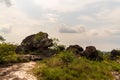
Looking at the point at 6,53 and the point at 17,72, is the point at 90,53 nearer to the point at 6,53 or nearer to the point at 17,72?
the point at 6,53

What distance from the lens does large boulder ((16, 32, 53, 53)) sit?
34344 millimetres

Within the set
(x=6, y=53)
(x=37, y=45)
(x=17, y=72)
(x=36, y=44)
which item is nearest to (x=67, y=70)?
(x=17, y=72)

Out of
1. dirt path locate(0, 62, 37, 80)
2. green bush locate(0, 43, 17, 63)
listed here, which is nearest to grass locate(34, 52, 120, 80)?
dirt path locate(0, 62, 37, 80)

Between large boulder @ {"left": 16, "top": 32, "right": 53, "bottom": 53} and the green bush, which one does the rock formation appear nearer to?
large boulder @ {"left": 16, "top": 32, "right": 53, "bottom": 53}

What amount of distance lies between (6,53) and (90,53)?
11709 millimetres

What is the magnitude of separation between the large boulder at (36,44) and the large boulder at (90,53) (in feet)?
15.8

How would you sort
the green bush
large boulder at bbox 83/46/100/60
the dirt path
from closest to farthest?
1. the dirt path
2. the green bush
3. large boulder at bbox 83/46/100/60

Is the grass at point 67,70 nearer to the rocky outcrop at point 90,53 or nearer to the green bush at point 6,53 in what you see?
the green bush at point 6,53

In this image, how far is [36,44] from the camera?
3441cm

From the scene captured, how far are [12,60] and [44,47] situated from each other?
7.49 m

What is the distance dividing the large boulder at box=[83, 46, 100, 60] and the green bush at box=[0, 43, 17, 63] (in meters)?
10.3

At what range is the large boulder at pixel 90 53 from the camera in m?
35.6

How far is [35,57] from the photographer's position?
30391mm

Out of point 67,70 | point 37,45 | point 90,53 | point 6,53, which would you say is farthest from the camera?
point 90,53
